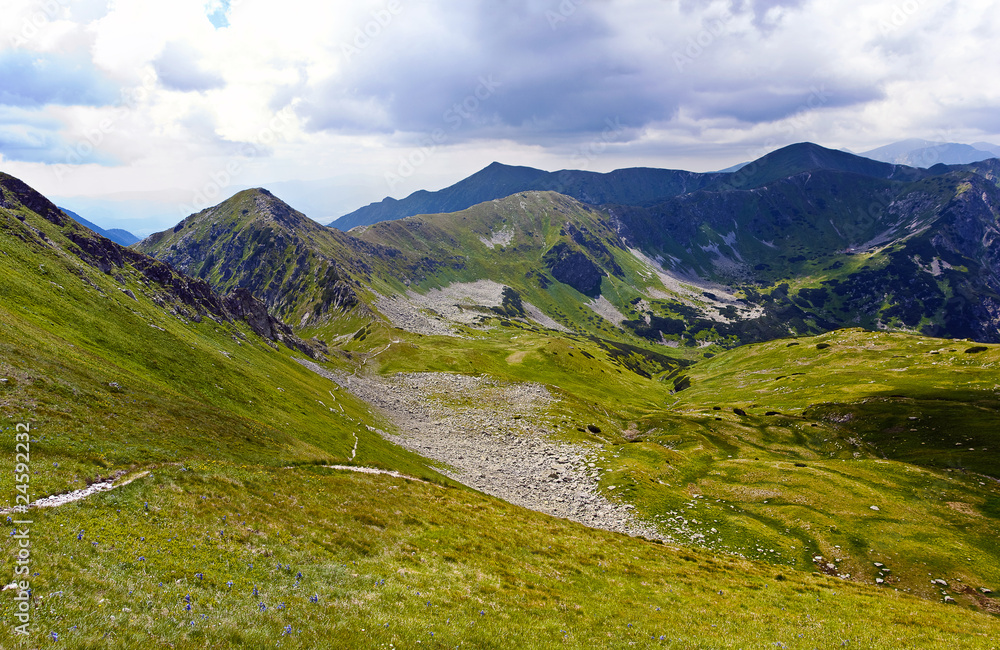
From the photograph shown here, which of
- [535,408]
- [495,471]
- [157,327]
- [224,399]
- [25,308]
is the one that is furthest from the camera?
[535,408]

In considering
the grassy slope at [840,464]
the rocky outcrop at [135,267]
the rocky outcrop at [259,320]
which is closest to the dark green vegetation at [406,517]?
the grassy slope at [840,464]

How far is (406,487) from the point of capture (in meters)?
44.4

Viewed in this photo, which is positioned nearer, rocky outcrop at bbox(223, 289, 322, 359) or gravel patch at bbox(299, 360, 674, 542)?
gravel patch at bbox(299, 360, 674, 542)

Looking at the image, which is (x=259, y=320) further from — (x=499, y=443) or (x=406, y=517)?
(x=406, y=517)

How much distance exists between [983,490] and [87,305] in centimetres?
13542

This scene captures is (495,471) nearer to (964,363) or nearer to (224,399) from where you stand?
(224,399)

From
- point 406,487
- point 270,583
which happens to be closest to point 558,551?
point 406,487

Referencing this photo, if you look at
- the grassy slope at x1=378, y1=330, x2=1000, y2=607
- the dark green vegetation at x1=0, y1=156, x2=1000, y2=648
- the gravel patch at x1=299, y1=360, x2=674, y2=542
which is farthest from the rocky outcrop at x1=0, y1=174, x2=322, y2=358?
the grassy slope at x1=378, y1=330, x2=1000, y2=607
